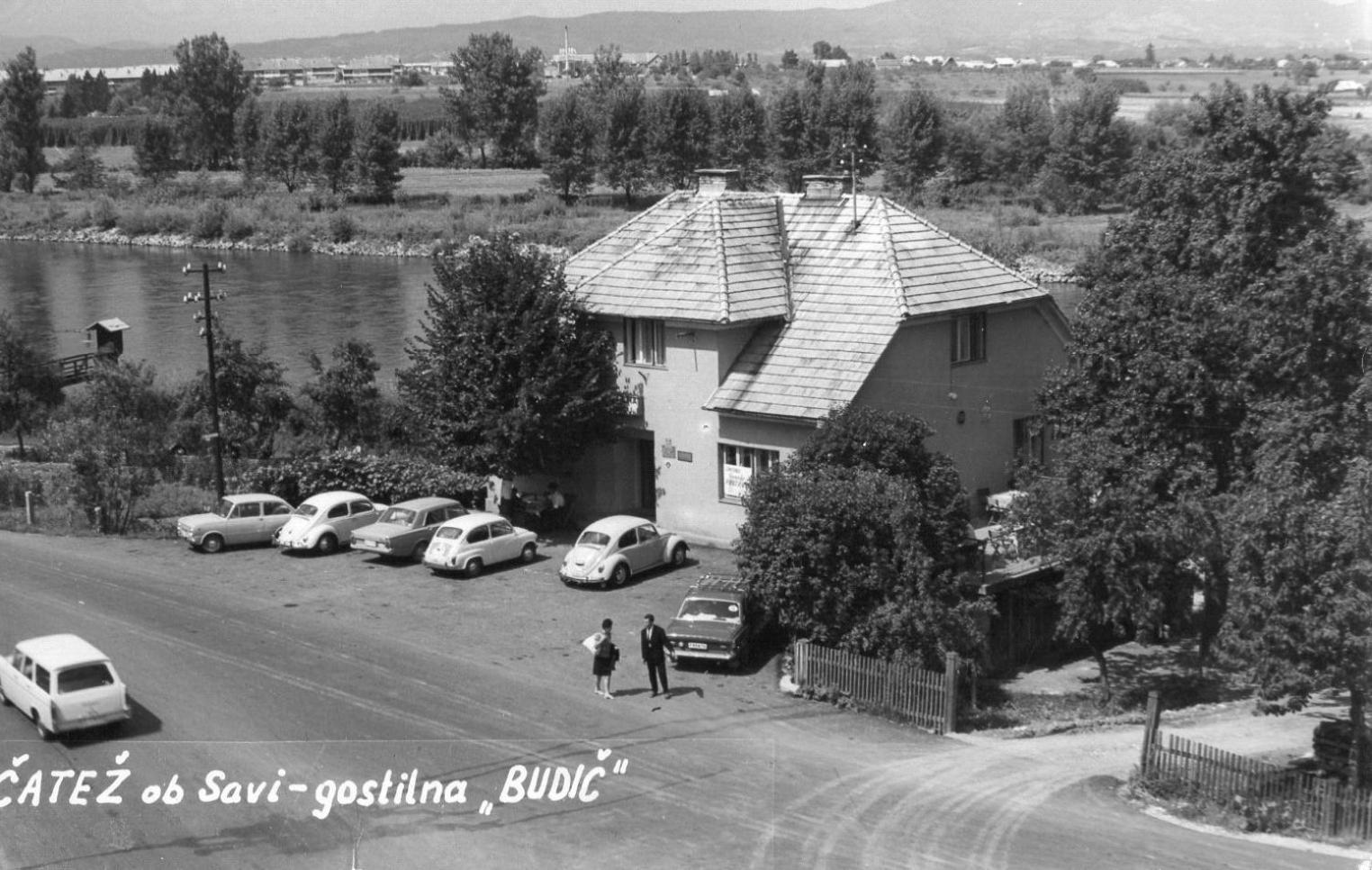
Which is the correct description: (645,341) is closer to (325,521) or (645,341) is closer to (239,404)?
(325,521)

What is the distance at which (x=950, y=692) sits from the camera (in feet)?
69.7

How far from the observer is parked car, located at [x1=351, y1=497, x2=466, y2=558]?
1160 inches

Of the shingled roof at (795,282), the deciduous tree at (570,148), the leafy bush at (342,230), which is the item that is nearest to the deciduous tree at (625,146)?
the deciduous tree at (570,148)

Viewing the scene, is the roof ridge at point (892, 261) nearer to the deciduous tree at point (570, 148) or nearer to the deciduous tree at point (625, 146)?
the deciduous tree at point (625, 146)

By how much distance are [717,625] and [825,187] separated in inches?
557

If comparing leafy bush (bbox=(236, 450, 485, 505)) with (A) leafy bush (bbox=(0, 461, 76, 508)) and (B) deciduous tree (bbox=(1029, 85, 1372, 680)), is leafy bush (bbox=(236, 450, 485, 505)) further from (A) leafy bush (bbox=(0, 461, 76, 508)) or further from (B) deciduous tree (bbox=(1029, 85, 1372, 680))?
(B) deciduous tree (bbox=(1029, 85, 1372, 680))

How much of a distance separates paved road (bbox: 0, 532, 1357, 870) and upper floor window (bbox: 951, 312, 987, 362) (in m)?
10.1

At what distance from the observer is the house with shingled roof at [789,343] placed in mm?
29547

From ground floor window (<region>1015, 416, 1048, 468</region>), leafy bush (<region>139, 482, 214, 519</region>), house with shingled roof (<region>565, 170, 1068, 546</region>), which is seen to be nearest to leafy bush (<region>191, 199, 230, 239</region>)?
leafy bush (<region>139, 482, 214, 519</region>)

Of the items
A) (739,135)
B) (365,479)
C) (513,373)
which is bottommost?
(365,479)

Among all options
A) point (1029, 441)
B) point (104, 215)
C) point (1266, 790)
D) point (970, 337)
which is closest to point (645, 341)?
point (970, 337)

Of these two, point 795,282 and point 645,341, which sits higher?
point 795,282

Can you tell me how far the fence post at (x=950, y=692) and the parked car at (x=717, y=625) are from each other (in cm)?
359

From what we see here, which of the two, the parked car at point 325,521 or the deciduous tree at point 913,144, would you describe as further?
the deciduous tree at point 913,144
